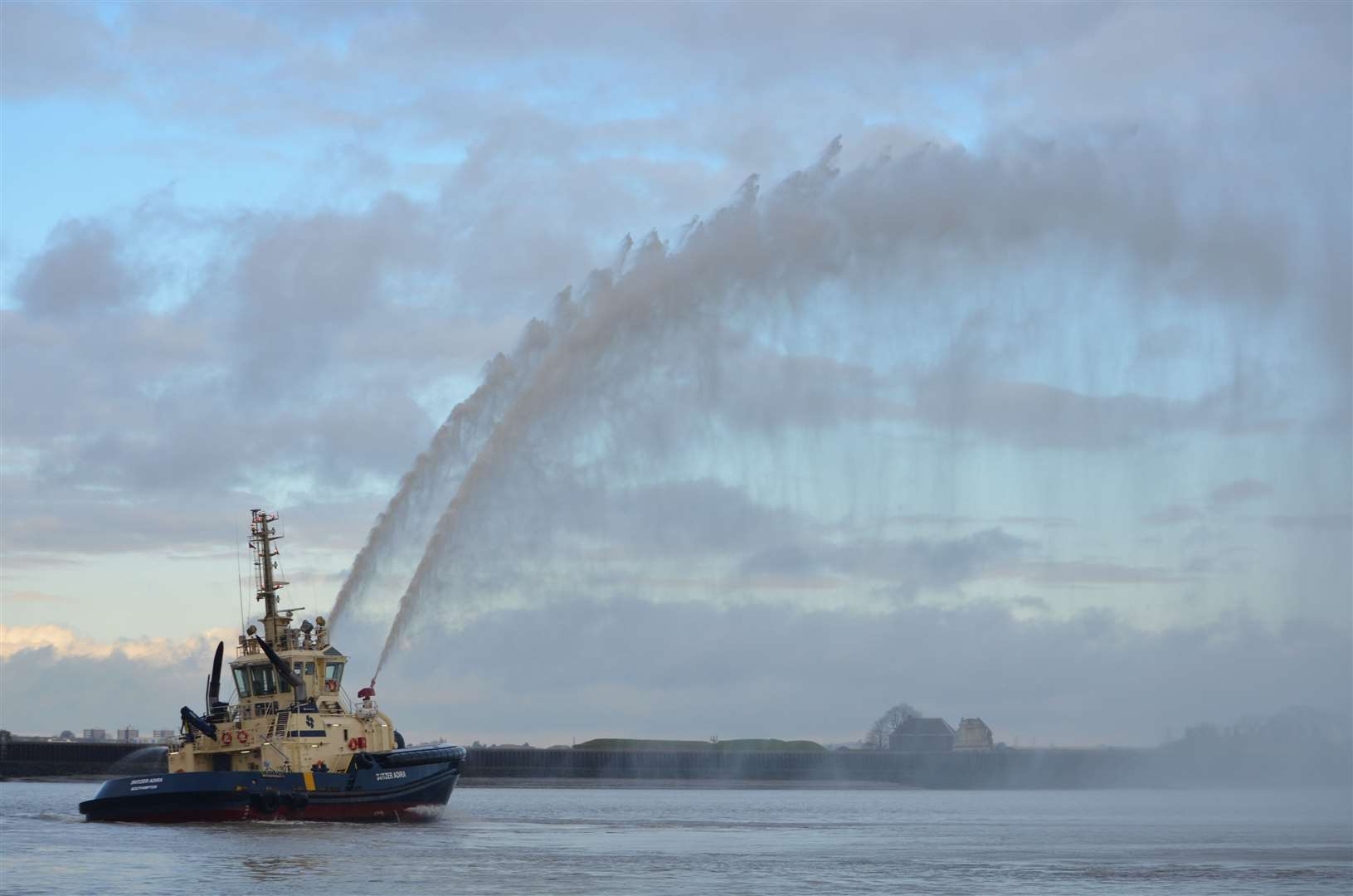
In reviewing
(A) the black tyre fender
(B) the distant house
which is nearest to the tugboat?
(A) the black tyre fender

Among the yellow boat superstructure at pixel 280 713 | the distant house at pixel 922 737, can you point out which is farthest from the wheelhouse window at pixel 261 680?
the distant house at pixel 922 737

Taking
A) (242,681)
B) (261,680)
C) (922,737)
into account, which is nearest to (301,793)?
(261,680)

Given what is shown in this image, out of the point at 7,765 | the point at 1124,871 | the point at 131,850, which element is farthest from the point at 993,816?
the point at 7,765

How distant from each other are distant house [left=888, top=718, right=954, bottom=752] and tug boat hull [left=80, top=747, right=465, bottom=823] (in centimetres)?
10670

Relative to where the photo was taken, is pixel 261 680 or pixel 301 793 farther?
pixel 261 680

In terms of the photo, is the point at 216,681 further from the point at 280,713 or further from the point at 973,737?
the point at 973,737

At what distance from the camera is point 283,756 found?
163 feet

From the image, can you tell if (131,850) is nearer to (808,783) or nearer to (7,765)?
(7,765)

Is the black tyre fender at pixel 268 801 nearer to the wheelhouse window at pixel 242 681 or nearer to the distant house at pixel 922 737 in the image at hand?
the wheelhouse window at pixel 242 681

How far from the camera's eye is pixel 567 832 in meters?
52.9

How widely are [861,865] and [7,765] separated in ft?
313

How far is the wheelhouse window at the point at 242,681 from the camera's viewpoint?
5222 cm

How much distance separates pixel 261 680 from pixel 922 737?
366ft

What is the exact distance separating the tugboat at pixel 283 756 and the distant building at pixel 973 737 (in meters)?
118
